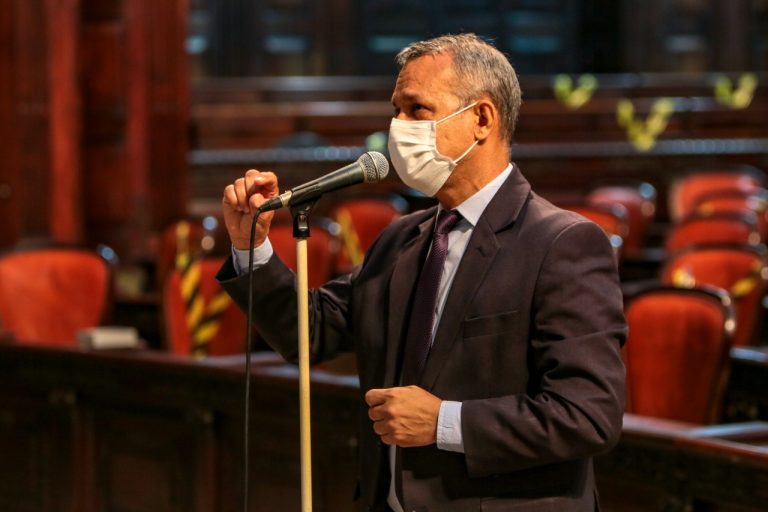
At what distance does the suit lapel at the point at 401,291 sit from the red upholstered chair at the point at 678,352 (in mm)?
1782

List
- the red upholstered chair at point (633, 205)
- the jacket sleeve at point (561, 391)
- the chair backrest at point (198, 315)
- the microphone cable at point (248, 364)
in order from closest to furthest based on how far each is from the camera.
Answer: the jacket sleeve at point (561, 391), the microphone cable at point (248, 364), the chair backrest at point (198, 315), the red upholstered chair at point (633, 205)

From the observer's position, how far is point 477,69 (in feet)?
6.45

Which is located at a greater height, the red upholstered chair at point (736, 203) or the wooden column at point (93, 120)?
the wooden column at point (93, 120)

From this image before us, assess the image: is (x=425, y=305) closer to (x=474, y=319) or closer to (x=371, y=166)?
(x=474, y=319)

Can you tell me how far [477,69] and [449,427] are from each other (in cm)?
53

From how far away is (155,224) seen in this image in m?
8.26

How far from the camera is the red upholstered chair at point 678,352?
12.1ft

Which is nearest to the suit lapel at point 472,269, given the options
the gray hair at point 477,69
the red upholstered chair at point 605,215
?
the gray hair at point 477,69

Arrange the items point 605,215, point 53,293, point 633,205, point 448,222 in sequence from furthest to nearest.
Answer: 1. point 633,205
2. point 605,215
3. point 53,293
4. point 448,222

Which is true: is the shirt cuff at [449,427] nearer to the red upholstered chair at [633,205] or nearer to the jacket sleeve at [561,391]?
the jacket sleeve at [561,391]

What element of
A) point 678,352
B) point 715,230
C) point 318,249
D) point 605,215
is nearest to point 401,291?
point 678,352

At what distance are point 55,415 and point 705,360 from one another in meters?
2.04

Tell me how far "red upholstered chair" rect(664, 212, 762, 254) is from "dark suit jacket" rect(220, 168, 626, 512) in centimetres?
440

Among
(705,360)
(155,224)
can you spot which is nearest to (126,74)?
(155,224)
